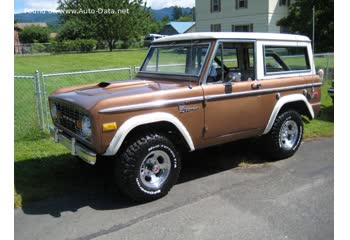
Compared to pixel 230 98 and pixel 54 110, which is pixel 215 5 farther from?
pixel 54 110

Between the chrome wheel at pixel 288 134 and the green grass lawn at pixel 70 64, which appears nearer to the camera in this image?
the chrome wheel at pixel 288 134

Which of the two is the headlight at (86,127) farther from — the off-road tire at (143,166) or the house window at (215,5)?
the house window at (215,5)

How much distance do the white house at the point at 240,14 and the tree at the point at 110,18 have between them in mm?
11816

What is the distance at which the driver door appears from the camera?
464cm

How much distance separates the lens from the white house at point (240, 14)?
1185 inches

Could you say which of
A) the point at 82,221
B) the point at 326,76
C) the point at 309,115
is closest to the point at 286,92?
the point at 309,115

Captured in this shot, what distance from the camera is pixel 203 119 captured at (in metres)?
4.56

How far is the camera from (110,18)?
43.3m

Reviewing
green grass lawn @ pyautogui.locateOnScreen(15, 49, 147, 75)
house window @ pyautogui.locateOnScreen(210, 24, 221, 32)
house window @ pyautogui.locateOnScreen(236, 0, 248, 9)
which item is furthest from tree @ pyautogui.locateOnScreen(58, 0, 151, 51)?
house window @ pyautogui.locateOnScreen(236, 0, 248, 9)

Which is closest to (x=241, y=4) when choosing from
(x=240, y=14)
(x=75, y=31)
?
(x=240, y=14)

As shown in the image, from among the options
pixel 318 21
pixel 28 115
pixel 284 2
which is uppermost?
pixel 284 2

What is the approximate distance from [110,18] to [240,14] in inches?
707

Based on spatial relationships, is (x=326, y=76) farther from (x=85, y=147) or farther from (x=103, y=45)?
(x=103, y=45)

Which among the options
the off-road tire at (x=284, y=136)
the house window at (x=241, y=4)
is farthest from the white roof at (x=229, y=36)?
the house window at (x=241, y=4)
